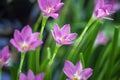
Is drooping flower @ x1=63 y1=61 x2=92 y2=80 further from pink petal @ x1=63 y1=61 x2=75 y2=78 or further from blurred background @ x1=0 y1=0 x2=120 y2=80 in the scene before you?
blurred background @ x1=0 y1=0 x2=120 y2=80

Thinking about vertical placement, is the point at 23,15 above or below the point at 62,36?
below

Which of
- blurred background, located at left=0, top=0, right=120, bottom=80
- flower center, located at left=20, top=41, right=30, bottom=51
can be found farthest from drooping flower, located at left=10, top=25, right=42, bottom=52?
blurred background, located at left=0, top=0, right=120, bottom=80

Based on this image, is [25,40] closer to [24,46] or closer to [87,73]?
[24,46]

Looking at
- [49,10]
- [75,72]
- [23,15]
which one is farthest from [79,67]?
[23,15]

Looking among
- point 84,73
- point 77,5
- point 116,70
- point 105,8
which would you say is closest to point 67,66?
point 84,73

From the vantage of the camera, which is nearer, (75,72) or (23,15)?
(75,72)

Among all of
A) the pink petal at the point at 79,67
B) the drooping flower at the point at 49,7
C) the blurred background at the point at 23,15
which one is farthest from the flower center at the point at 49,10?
the blurred background at the point at 23,15

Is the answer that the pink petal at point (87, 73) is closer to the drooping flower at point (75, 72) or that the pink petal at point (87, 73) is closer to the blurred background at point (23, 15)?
the drooping flower at point (75, 72)

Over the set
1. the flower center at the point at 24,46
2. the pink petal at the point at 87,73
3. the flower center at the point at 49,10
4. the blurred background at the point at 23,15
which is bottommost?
the blurred background at the point at 23,15
